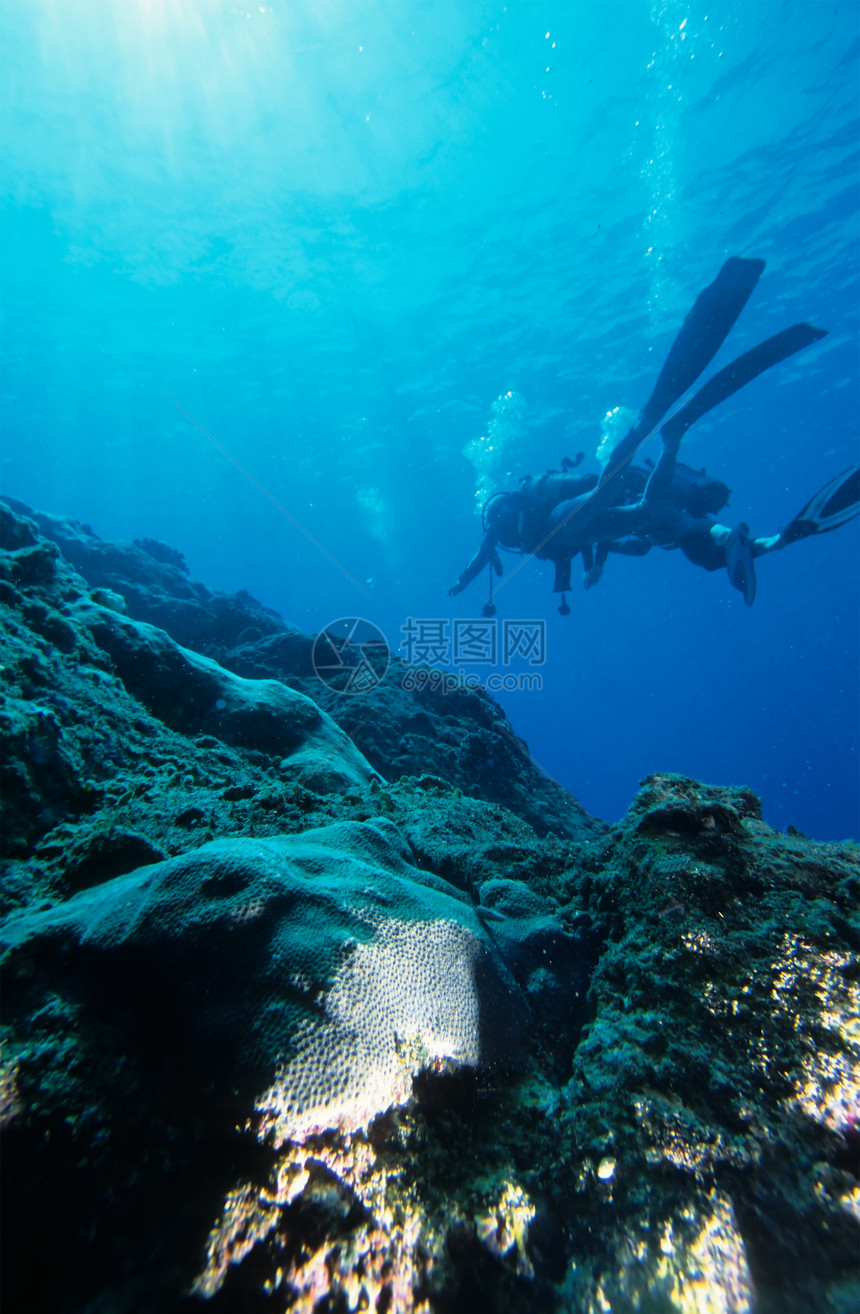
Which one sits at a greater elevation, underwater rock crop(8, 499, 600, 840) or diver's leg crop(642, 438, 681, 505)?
diver's leg crop(642, 438, 681, 505)

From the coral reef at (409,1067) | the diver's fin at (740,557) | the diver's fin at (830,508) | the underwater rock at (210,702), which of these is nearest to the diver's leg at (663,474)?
the diver's fin at (740,557)

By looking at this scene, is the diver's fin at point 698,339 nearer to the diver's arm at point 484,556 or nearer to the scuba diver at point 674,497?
the scuba diver at point 674,497

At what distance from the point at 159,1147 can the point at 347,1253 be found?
512 mm

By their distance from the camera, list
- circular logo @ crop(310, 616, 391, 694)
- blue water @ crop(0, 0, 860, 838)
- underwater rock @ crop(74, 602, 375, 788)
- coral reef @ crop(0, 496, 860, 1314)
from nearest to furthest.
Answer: coral reef @ crop(0, 496, 860, 1314) < underwater rock @ crop(74, 602, 375, 788) < circular logo @ crop(310, 616, 391, 694) < blue water @ crop(0, 0, 860, 838)

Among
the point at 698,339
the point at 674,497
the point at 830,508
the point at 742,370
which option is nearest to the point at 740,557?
the point at 830,508

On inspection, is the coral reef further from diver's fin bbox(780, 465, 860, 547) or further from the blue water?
the blue water

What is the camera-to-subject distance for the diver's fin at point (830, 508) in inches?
312

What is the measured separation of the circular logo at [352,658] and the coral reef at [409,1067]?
491cm

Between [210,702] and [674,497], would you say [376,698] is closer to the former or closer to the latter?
[210,702]

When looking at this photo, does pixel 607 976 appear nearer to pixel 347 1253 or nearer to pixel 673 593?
pixel 347 1253

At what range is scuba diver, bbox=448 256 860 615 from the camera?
8.59m

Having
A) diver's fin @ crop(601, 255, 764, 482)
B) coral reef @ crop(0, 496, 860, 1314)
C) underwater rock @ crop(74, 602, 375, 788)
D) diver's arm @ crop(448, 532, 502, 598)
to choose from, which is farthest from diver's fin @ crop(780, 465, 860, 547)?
underwater rock @ crop(74, 602, 375, 788)

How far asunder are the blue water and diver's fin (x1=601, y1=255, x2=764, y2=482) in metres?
11.8

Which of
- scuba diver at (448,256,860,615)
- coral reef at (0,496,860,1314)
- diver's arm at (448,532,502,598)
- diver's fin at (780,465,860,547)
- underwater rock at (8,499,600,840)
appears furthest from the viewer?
diver's arm at (448,532,502,598)
